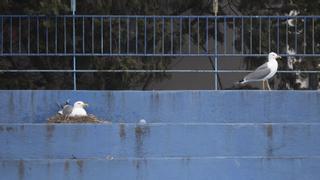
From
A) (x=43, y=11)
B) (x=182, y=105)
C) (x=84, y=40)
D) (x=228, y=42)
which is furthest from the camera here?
(x=228, y=42)

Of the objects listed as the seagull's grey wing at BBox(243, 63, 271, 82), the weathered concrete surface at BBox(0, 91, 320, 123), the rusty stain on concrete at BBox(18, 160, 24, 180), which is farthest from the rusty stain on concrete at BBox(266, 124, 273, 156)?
the rusty stain on concrete at BBox(18, 160, 24, 180)

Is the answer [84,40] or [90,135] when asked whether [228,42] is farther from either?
[90,135]

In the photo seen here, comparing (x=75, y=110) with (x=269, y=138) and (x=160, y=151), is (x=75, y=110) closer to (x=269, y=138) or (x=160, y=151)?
(x=160, y=151)

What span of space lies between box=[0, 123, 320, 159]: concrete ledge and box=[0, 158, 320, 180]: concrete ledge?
0.28m

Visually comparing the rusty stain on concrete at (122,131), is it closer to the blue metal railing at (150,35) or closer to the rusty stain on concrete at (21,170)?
the rusty stain on concrete at (21,170)

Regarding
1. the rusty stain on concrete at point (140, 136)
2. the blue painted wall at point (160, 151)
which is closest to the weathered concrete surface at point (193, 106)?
the blue painted wall at point (160, 151)

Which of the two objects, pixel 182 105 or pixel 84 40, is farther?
pixel 84 40

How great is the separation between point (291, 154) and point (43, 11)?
501 centimetres

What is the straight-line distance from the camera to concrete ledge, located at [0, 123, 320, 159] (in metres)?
10.1

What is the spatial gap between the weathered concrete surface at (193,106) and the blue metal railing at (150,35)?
55.3 inches

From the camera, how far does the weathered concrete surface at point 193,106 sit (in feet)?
37.4

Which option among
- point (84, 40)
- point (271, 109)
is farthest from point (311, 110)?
point (84, 40)

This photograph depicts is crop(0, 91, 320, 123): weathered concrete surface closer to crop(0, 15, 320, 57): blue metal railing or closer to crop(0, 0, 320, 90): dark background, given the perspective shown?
crop(0, 15, 320, 57): blue metal railing

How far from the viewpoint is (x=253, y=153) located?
10.3m
